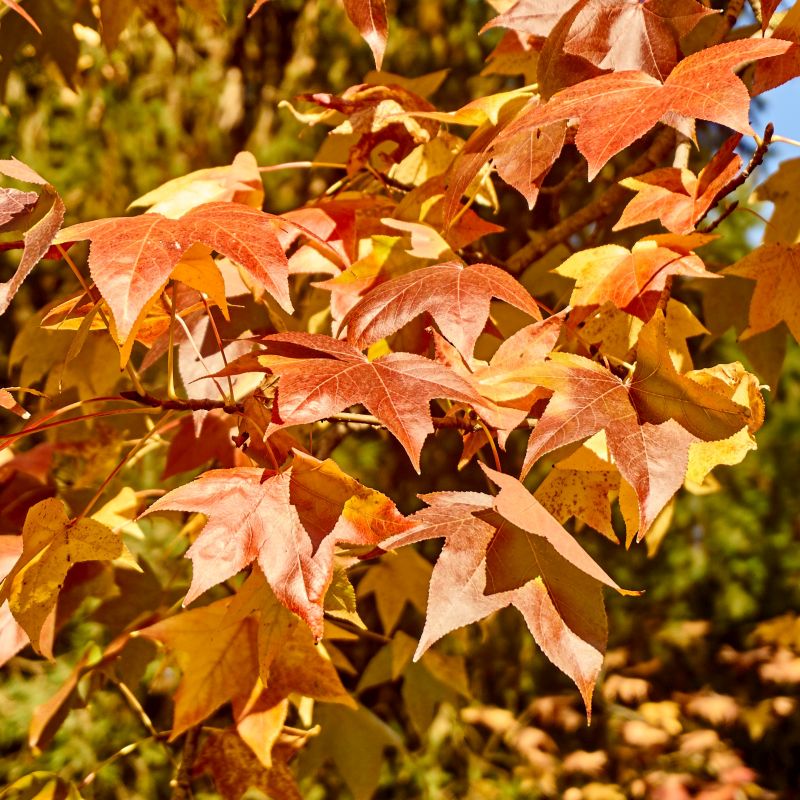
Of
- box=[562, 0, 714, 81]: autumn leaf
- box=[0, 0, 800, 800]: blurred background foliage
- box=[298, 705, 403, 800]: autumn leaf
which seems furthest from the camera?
box=[0, 0, 800, 800]: blurred background foliage

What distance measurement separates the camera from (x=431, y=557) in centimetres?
215

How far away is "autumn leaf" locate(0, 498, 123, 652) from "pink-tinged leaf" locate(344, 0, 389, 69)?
44cm

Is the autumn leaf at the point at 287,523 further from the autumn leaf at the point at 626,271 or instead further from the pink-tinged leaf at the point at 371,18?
the pink-tinged leaf at the point at 371,18

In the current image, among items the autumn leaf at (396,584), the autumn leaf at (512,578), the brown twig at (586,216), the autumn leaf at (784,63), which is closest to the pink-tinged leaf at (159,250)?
the autumn leaf at (512,578)

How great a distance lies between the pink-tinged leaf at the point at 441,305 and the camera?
679mm

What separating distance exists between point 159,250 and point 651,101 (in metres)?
0.35

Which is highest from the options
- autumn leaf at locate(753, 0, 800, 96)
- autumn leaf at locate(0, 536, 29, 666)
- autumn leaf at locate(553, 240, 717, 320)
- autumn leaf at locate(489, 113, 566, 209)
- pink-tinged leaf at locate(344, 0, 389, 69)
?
pink-tinged leaf at locate(344, 0, 389, 69)

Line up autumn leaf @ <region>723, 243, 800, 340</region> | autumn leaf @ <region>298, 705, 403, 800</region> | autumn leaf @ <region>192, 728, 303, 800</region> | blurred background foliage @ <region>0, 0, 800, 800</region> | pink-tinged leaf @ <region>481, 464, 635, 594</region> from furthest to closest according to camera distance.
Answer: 1. blurred background foliage @ <region>0, 0, 800, 800</region>
2. autumn leaf @ <region>298, 705, 403, 800</region>
3. autumn leaf @ <region>192, 728, 303, 800</region>
4. autumn leaf @ <region>723, 243, 800, 340</region>
5. pink-tinged leaf @ <region>481, 464, 635, 594</region>

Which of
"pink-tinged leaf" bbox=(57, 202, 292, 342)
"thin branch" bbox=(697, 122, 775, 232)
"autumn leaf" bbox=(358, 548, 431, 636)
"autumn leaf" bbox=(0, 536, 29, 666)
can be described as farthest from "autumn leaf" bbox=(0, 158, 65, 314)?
"autumn leaf" bbox=(358, 548, 431, 636)

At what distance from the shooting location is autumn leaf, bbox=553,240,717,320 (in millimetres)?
743

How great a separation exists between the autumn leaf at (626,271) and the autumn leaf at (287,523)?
0.27 m

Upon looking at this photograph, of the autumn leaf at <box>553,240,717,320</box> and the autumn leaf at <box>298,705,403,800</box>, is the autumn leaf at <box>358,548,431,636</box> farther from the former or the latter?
the autumn leaf at <box>553,240,717,320</box>

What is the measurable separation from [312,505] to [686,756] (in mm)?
2057

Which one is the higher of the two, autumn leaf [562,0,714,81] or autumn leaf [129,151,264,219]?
autumn leaf [562,0,714,81]
